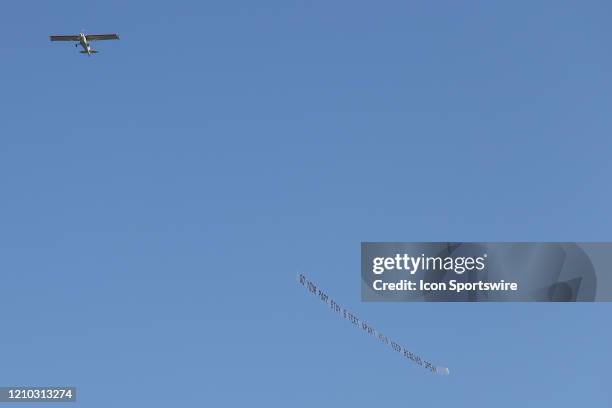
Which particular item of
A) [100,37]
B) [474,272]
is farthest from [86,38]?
[474,272]

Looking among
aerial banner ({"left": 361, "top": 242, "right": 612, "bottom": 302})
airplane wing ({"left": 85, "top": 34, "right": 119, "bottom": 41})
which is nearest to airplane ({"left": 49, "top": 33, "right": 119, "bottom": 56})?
airplane wing ({"left": 85, "top": 34, "right": 119, "bottom": 41})

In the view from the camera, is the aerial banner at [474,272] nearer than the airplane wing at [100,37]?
Yes

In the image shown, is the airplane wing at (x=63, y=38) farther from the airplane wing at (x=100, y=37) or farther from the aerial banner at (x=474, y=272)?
the aerial banner at (x=474, y=272)

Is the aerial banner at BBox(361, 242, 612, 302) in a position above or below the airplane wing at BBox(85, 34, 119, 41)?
below

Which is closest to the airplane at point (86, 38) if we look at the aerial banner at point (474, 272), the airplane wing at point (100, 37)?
the airplane wing at point (100, 37)

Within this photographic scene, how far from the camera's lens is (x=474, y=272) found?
409 feet

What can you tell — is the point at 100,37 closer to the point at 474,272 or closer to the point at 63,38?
the point at 63,38

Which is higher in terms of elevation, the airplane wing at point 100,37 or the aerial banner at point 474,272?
the airplane wing at point 100,37

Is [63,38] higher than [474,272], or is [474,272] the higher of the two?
[63,38]

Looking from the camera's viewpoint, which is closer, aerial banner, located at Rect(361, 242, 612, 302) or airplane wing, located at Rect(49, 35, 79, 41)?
aerial banner, located at Rect(361, 242, 612, 302)

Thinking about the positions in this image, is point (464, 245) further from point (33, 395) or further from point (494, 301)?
point (33, 395)

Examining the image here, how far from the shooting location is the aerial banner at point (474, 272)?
12381 cm

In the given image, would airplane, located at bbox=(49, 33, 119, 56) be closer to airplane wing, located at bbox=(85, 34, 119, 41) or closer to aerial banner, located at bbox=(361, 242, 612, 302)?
airplane wing, located at bbox=(85, 34, 119, 41)

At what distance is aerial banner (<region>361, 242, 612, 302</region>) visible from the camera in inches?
4875
